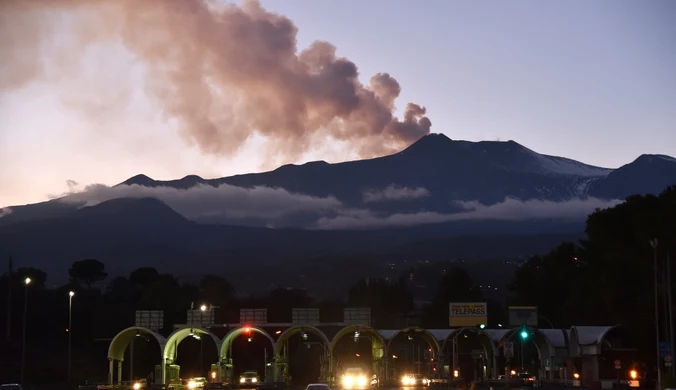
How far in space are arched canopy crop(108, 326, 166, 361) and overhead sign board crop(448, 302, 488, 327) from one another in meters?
31.8

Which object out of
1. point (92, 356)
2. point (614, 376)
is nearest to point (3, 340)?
point (92, 356)

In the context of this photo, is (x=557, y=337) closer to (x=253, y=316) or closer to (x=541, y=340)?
(x=541, y=340)

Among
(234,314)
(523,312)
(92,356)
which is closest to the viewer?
(523,312)

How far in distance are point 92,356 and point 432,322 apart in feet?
254

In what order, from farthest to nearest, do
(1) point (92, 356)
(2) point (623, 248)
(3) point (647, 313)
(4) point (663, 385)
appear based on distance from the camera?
(1) point (92, 356), (2) point (623, 248), (3) point (647, 313), (4) point (663, 385)

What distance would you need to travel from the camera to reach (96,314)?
139250mm

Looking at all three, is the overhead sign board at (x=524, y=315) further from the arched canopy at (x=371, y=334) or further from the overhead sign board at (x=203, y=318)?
the overhead sign board at (x=203, y=318)

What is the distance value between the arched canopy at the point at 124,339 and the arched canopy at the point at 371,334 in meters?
16.4

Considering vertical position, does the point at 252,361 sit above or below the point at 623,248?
below

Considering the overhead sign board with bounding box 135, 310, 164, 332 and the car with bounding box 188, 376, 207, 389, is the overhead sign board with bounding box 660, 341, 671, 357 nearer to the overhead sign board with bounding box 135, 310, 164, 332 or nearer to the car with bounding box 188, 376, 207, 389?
the car with bounding box 188, 376, 207, 389

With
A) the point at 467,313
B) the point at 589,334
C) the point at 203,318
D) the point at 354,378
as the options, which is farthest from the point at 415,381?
the point at 203,318

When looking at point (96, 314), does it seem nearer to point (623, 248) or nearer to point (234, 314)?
point (234, 314)

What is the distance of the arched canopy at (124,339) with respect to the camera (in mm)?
93562

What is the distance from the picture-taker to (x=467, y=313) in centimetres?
11000
